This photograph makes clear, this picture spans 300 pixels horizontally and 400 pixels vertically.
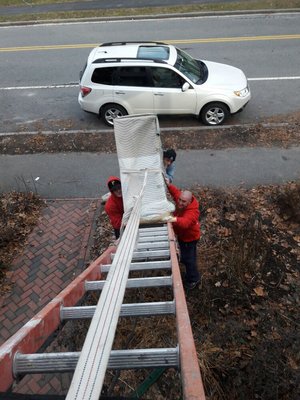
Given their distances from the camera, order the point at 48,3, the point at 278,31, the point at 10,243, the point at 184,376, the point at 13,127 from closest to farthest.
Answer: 1. the point at 184,376
2. the point at 10,243
3. the point at 13,127
4. the point at 278,31
5. the point at 48,3

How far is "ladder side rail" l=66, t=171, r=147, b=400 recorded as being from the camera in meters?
1.62

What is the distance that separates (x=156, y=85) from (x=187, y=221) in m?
5.94

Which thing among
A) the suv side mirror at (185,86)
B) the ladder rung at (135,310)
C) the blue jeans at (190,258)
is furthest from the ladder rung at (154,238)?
the suv side mirror at (185,86)

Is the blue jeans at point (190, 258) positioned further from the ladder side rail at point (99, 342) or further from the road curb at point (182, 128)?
the road curb at point (182, 128)

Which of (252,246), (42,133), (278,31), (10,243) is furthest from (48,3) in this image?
(252,246)

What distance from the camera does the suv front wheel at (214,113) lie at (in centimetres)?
977

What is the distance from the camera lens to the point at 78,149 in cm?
938

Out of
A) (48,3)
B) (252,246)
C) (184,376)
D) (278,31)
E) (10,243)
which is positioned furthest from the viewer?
(48,3)

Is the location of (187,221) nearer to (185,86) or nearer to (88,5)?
(185,86)

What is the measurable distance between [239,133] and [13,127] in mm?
6514

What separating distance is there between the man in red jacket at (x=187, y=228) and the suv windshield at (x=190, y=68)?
5.46 metres

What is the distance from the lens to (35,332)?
9.00ft

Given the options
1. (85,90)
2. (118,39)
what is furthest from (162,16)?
(85,90)

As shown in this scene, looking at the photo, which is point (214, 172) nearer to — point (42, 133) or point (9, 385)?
point (42, 133)
